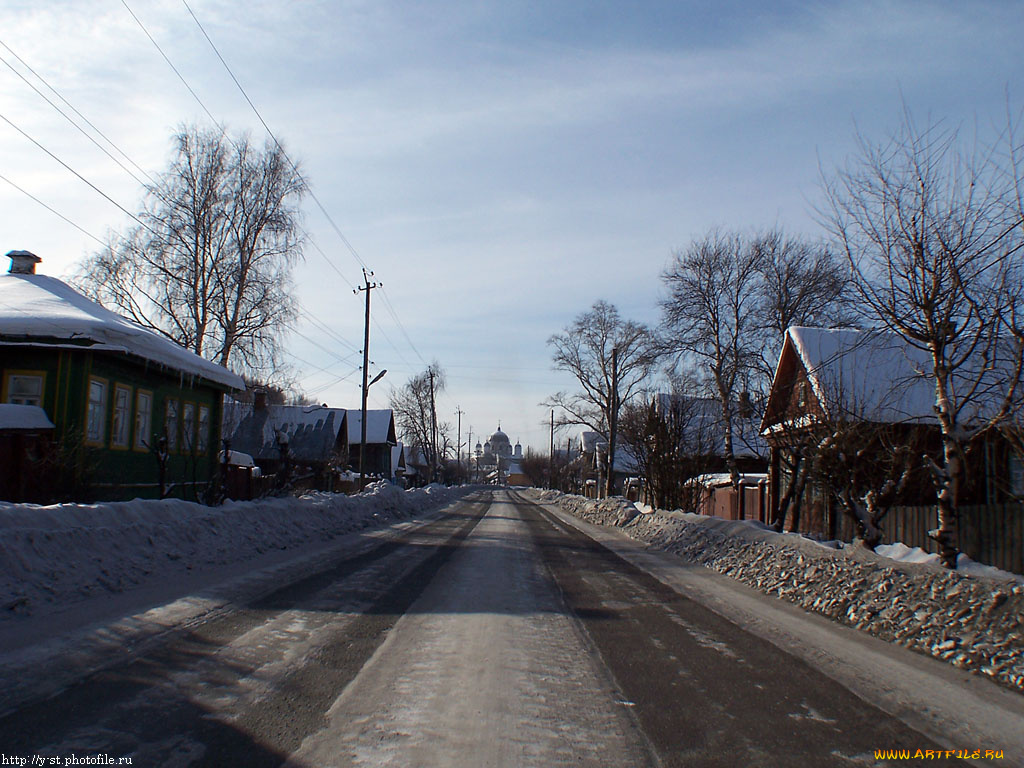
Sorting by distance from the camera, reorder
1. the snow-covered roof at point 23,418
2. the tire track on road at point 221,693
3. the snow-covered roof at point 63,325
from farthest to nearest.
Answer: the snow-covered roof at point 63,325 → the snow-covered roof at point 23,418 → the tire track on road at point 221,693

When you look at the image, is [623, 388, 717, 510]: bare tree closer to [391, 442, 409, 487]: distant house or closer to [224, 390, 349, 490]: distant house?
[224, 390, 349, 490]: distant house

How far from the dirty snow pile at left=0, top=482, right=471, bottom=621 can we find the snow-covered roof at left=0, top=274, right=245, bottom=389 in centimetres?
453

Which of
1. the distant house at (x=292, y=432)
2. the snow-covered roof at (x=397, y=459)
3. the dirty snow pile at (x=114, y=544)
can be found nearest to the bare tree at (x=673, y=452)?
the dirty snow pile at (x=114, y=544)

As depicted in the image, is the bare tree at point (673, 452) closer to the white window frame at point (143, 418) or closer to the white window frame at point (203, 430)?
the white window frame at point (203, 430)

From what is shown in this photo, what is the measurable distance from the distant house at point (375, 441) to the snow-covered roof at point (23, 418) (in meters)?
48.4

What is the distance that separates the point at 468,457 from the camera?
161 meters

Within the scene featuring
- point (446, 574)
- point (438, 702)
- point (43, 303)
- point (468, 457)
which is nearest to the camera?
point (438, 702)

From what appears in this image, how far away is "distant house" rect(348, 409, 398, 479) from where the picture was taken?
66144 mm

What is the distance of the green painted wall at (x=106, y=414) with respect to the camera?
567 inches

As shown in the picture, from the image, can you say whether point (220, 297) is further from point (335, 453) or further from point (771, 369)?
point (771, 369)

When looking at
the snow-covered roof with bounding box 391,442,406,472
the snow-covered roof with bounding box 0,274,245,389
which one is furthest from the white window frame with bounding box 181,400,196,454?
the snow-covered roof with bounding box 391,442,406,472

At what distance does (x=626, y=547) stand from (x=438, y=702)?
13867mm

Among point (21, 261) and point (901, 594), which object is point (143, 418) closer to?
point (21, 261)

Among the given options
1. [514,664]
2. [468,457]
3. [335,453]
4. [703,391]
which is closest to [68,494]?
[514,664]
